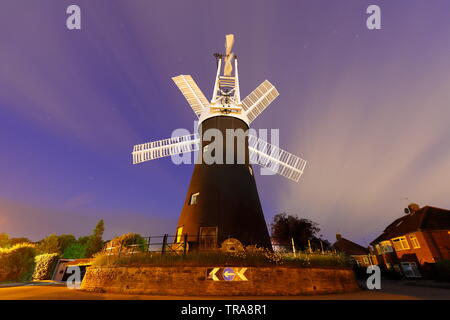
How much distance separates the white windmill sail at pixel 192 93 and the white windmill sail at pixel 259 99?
3.71 m

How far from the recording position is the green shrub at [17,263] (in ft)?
73.4

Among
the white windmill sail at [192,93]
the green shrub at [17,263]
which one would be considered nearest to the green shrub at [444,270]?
the white windmill sail at [192,93]

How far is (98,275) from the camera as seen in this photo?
424 inches

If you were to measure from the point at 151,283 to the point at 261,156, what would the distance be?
12.7 m

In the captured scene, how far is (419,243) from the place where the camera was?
2455 centimetres

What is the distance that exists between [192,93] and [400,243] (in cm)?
3218

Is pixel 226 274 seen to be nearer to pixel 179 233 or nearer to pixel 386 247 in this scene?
pixel 179 233

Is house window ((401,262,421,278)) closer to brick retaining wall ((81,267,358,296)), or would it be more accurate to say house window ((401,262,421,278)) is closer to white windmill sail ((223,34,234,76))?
brick retaining wall ((81,267,358,296))

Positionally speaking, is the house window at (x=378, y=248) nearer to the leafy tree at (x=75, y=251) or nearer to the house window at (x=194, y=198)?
the house window at (x=194, y=198)

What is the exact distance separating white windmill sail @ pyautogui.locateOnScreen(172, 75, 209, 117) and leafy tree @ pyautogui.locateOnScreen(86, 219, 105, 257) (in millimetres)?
34697

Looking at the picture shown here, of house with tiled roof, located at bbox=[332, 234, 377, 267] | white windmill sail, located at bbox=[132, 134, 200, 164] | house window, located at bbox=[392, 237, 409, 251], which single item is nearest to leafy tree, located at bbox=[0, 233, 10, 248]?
white windmill sail, located at bbox=[132, 134, 200, 164]
